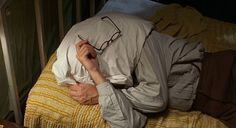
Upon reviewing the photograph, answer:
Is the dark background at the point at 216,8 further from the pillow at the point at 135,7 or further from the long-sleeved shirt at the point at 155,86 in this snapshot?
the long-sleeved shirt at the point at 155,86

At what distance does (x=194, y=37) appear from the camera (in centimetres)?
187

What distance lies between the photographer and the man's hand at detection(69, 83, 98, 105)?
1.45 meters

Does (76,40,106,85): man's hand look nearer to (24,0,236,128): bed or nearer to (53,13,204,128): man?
(53,13,204,128): man

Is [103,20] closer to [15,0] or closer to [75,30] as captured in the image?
[75,30]

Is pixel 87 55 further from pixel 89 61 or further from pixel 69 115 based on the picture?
pixel 69 115

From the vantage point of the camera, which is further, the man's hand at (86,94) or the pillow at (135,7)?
the pillow at (135,7)

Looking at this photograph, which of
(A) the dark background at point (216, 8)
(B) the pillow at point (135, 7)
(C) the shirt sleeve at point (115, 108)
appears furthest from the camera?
(A) the dark background at point (216, 8)

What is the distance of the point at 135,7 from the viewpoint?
2.07m

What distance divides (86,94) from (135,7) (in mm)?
774

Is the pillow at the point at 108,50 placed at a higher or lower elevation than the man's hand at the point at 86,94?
higher

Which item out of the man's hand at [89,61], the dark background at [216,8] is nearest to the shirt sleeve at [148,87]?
the man's hand at [89,61]

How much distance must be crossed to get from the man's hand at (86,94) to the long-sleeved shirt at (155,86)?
0.06 meters

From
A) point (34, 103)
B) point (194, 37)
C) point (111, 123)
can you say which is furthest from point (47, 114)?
point (194, 37)

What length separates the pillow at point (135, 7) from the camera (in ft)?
6.64
